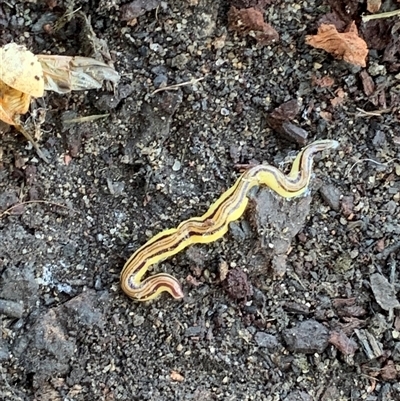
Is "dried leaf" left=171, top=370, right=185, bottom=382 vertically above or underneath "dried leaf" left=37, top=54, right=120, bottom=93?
underneath

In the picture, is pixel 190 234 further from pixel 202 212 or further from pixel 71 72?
pixel 71 72

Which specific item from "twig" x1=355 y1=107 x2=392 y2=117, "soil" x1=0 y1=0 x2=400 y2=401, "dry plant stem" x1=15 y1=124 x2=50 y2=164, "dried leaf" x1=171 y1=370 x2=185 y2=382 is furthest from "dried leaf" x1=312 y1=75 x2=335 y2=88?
"dried leaf" x1=171 y1=370 x2=185 y2=382

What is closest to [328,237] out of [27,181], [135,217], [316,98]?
[316,98]

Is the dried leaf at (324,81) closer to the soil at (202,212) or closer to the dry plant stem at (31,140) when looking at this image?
the soil at (202,212)

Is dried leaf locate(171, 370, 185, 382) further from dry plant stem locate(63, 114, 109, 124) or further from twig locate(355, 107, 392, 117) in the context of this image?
twig locate(355, 107, 392, 117)

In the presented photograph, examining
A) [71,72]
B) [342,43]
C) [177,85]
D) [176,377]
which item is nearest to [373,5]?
[342,43]

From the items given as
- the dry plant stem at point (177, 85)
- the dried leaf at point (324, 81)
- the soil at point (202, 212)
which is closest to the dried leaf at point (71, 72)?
the soil at point (202, 212)
